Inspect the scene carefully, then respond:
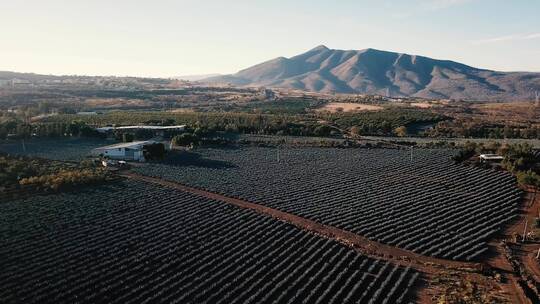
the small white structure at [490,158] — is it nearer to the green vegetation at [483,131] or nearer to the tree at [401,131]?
the green vegetation at [483,131]

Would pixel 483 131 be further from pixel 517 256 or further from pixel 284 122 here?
pixel 517 256

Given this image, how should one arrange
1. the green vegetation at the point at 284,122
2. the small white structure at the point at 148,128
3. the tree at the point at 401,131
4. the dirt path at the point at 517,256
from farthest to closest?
the green vegetation at the point at 284,122 < the tree at the point at 401,131 < the small white structure at the point at 148,128 < the dirt path at the point at 517,256


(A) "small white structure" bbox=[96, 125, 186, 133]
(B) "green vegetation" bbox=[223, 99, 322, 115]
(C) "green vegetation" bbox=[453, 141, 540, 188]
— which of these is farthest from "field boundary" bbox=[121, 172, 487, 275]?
(B) "green vegetation" bbox=[223, 99, 322, 115]

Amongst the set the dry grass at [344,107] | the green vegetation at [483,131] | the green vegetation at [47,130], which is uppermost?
the dry grass at [344,107]

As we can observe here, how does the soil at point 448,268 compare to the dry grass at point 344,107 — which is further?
the dry grass at point 344,107

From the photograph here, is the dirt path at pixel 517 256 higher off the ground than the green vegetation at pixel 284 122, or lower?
lower

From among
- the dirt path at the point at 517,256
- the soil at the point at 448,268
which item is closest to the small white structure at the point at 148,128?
the soil at the point at 448,268

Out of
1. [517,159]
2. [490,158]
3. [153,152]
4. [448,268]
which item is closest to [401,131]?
[490,158]
